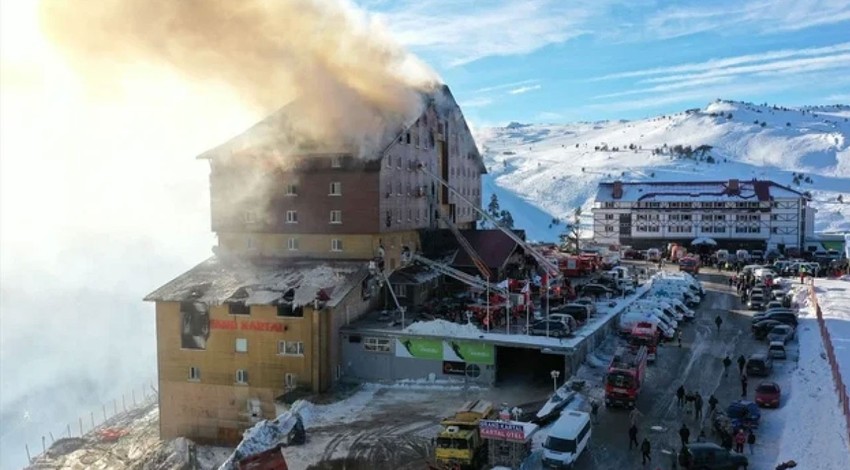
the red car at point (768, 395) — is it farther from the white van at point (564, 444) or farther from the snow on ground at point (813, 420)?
the white van at point (564, 444)

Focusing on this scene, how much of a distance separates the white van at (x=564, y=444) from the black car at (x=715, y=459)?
3.65m

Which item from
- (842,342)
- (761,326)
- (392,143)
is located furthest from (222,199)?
(842,342)

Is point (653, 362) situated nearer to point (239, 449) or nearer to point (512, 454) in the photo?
point (512, 454)

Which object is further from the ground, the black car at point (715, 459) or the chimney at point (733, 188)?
the chimney at point (733, 188)

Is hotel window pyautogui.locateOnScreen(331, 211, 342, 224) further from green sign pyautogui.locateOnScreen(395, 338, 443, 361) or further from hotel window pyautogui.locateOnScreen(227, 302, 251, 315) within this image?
green sign pyautogui.locateOnScreen(395, 338, 443, 361)

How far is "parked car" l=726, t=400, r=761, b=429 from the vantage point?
2794cm

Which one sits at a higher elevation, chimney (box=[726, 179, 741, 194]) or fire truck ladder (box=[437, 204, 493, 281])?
chimney (box=[726, 179, 741, 194])

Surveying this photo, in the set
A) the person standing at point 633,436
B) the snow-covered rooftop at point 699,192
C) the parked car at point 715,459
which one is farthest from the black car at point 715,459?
the snow-covered rooftop at point 699,192

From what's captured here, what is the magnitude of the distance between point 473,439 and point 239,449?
9.76 meters

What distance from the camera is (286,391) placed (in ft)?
123

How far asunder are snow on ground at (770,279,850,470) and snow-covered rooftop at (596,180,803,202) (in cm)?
5755

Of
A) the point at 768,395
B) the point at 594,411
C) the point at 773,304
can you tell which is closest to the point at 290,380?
the point at 594,411

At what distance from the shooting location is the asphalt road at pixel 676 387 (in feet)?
85.5

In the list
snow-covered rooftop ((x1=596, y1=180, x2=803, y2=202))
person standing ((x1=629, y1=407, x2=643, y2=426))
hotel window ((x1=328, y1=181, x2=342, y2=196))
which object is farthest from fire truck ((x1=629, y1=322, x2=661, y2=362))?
snow-covered rooftop ((x1=596, y1=180, x2=803, y2=202))
